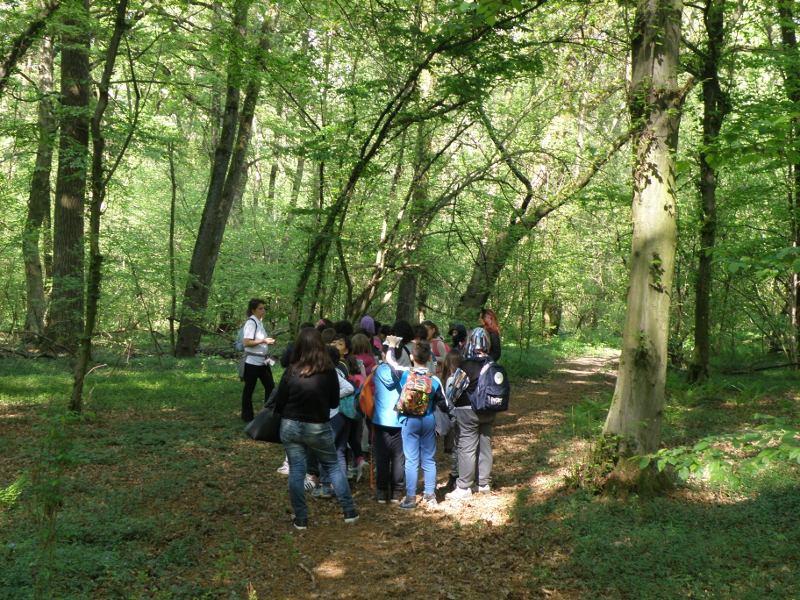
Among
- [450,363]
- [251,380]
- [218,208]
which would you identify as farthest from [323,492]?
[218,208]

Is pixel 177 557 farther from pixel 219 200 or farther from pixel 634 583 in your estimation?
pixel 219 200

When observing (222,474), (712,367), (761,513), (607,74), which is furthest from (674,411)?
(607,74)

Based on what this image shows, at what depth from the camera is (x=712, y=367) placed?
17.4m

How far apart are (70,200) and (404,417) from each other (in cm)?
1129

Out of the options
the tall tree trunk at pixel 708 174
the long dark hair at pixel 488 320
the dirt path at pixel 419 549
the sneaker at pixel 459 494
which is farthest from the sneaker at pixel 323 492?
the tall tree trunk at pixel 708 174

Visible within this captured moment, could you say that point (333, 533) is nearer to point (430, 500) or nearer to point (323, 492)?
point (323, 492)

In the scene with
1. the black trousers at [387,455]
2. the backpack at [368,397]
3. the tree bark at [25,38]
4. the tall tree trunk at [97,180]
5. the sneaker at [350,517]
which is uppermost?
the tree bark at [25,38]

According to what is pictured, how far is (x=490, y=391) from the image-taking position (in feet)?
23.0

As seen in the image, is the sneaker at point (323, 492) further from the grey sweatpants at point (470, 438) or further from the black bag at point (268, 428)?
the grey sweatpants at point (470, 438)

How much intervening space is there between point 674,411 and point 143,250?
12.9 meters

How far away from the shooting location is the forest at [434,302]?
201 inches

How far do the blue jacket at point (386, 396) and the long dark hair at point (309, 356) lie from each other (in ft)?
3.24

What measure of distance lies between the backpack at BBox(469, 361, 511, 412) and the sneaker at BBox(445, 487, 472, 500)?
0.95 m

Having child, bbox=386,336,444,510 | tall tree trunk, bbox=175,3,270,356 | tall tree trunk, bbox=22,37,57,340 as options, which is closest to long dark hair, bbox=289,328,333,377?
child, bbox=386,336,444,510
